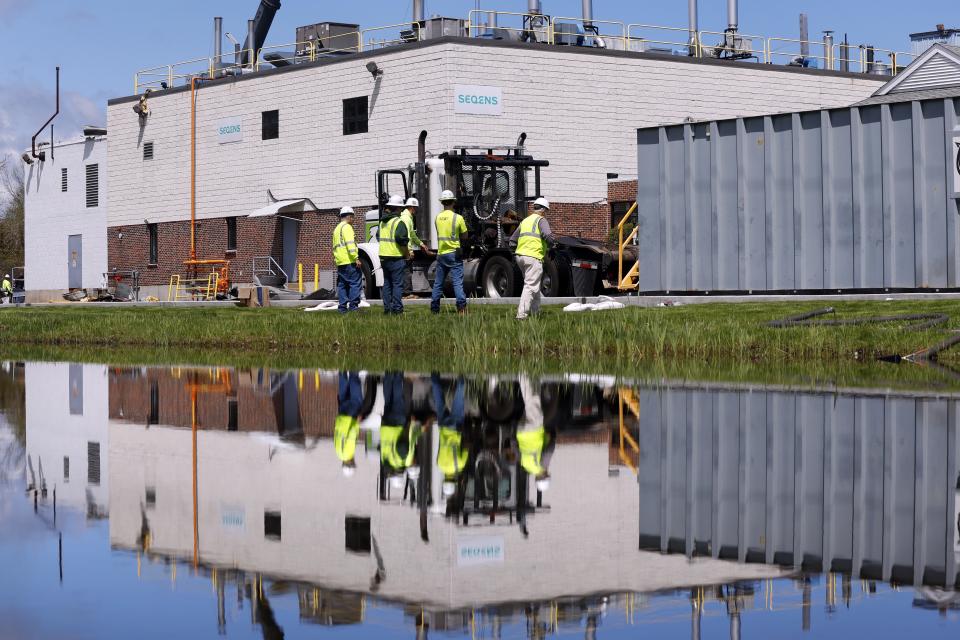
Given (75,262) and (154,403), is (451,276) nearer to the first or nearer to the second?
(154,403)

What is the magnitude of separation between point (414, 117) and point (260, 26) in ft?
44.7

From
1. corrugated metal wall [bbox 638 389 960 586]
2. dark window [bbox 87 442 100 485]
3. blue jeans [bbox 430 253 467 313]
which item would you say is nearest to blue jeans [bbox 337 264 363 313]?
blue jeans [bbox 430 253 467 313]

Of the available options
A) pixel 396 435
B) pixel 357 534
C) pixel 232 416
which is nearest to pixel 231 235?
pixel 232 416

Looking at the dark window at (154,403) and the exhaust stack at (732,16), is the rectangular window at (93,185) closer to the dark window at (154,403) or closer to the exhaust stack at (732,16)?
the exhaust stack at (732,16)

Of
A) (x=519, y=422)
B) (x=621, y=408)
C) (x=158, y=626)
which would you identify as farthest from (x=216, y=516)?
(x=621, y=408)

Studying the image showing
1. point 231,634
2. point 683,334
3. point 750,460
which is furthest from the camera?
point 683,334

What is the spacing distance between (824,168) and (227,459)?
17159 millimetres

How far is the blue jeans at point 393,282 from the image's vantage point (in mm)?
24812

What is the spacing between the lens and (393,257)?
2473 cm

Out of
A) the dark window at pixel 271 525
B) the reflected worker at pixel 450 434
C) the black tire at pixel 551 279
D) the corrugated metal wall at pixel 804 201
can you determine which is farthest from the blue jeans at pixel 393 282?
the dark window at pixel 271 525

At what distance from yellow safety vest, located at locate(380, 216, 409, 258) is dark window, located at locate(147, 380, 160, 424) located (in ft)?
26.3

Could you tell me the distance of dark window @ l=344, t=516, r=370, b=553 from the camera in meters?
6.04

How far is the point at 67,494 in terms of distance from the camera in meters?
7.75

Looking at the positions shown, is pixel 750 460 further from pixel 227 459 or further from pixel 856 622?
pixel 856 622
